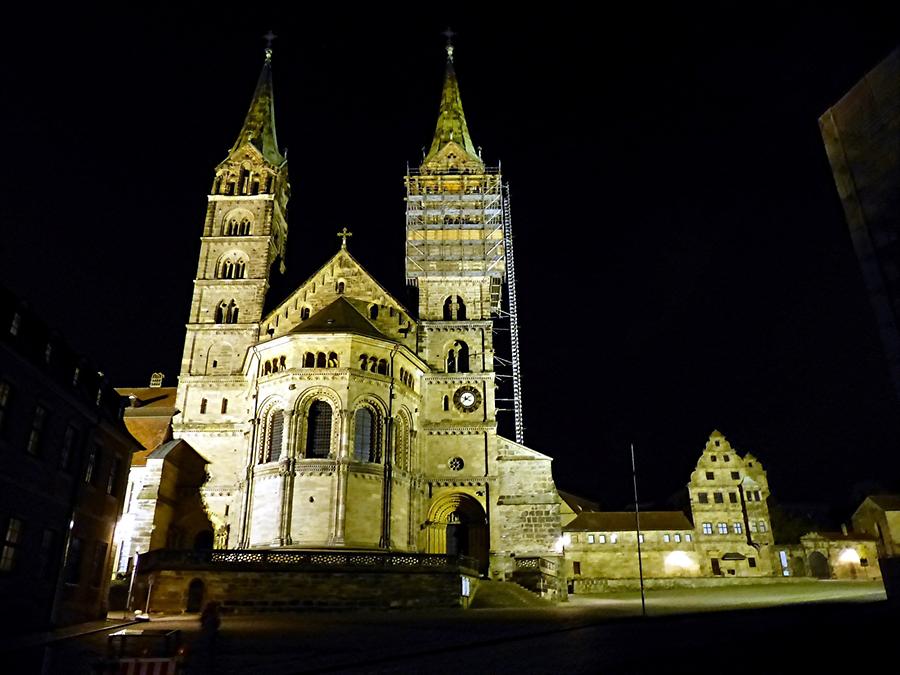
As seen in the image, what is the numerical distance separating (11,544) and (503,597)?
2076 cm

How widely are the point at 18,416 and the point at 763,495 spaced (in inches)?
2392

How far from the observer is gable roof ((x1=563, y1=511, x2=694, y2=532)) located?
59875 mm

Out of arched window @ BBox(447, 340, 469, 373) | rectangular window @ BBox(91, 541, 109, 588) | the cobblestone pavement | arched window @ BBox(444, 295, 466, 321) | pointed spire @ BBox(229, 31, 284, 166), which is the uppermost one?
pointed spire @ BBox(229, 31, 284, 166)

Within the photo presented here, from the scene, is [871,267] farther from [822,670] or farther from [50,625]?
[50,625]

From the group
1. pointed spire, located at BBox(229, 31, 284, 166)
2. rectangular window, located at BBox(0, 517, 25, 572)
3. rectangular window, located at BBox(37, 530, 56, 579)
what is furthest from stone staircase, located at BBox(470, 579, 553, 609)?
pointed spire, located at BBox(229, 31, 284, 166)

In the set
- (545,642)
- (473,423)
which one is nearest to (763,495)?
(473,423)

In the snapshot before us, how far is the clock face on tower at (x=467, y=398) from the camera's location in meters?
42.3

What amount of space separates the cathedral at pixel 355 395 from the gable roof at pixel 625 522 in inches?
867

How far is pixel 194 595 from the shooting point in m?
28.4

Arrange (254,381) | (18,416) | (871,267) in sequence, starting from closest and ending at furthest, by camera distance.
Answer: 1. (871,267)
2. (18,416)
3. (254,381)

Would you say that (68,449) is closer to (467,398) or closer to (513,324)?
(467,398)

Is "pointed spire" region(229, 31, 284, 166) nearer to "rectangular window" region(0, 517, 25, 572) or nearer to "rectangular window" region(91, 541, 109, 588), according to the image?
"rectangular window" region(91, 541, 109, 588)

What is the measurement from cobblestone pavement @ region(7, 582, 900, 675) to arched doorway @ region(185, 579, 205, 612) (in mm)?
6443

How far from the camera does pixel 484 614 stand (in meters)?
25.3
